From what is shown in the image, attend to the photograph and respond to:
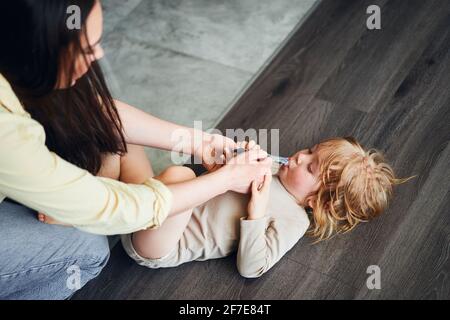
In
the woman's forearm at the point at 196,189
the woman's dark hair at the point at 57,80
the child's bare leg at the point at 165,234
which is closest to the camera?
the woman's dark hair at the point at 57,80

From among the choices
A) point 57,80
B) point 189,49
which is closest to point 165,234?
point 57,80

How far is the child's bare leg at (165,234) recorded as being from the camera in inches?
41.9

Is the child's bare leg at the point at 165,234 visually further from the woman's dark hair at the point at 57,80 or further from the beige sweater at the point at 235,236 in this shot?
the woman's dark hair at the point at 57,80

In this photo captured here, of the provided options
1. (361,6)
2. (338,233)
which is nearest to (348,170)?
(338,233)

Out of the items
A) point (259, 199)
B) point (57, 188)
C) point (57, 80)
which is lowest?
point (259, 199)

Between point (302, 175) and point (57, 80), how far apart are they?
0.65 meters

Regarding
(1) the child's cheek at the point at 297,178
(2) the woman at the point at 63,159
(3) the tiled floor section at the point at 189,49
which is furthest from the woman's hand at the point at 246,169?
(3) the tiled floor section at the point at 189,49

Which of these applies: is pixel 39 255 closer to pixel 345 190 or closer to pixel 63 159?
pixel 63 159

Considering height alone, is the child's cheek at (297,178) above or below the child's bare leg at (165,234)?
above

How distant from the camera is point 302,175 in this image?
3.96 feet

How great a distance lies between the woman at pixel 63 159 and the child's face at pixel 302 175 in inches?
4.9

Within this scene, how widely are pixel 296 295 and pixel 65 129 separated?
2.14 feet

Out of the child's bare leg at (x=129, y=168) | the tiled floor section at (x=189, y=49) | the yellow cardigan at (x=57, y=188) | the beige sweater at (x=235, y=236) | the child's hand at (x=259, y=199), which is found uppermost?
the tiled floor section at (x=189, y=49)
